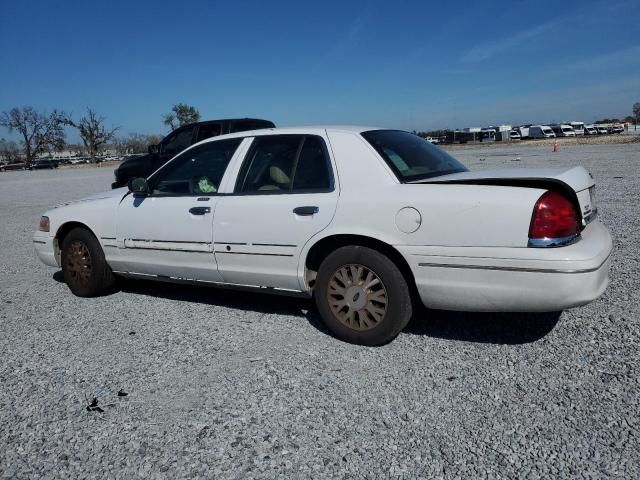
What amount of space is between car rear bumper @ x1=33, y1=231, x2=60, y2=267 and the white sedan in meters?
0.57

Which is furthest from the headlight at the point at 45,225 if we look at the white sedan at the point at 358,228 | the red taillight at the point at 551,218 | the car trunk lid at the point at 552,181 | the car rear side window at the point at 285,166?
the red taillight at the point at 551,218

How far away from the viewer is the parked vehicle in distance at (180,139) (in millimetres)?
11336

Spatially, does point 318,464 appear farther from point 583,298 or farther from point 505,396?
point 583,298

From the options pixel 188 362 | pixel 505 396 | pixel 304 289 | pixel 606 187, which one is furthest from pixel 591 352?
pixel 606 187

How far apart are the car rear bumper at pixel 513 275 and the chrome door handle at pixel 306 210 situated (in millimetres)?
703

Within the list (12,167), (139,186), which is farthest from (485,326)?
(12,167)

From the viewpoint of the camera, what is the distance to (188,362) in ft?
11.8

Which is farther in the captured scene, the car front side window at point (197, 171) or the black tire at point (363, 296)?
the car front side window at point (197, 171)

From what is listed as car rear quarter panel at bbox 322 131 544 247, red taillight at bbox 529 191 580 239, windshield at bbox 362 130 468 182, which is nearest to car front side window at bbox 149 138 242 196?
car rear quarter panel at bbox 322 131 544 247

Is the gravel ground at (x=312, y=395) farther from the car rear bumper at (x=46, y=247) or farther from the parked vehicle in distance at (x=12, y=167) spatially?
the parked vehicle in distance at (x=12, y=167)

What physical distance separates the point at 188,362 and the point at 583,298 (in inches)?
102

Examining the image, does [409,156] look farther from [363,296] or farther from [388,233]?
[363,296]

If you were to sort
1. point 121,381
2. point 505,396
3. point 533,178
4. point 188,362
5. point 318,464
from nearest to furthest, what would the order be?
1. point 318,464
2. point 505,396
3. point 533,178
4. point 121,381
5. point 188,362

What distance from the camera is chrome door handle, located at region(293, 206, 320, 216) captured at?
12.3ft
